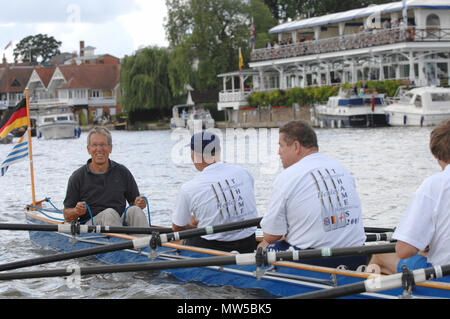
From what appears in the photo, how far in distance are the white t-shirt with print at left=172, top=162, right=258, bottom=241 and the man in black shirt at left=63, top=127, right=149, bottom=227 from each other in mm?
1710

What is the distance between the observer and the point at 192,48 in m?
60.2

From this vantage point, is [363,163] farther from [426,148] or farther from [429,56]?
[429,56]

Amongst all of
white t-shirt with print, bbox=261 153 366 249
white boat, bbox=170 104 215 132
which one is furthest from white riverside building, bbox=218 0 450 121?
white t-shirt with print, bbox=261 153 366 249

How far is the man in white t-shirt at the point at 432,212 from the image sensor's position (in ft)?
16.1

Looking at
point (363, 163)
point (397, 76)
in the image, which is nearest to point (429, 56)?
point (397, 76)

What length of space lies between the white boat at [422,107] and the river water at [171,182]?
75.9 inches

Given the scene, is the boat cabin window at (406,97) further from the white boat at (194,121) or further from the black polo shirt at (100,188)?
the black polo shirt at (100,188)

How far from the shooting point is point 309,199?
5891mm

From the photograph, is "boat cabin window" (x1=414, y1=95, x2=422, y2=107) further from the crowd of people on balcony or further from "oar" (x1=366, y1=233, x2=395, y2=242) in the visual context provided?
"oar" (x1=366, y1=233, x2=395, y2=242)

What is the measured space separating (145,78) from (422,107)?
27.9 meters

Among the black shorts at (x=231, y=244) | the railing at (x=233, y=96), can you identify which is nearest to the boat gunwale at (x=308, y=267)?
the black shorts at (x=231, y=244)

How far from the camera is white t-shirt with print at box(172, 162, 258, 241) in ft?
22.9

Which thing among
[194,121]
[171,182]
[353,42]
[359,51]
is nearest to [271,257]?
[171,182]
